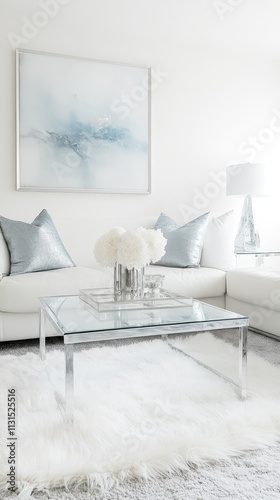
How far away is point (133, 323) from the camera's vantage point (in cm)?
171

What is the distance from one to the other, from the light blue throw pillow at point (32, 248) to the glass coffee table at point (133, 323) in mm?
797

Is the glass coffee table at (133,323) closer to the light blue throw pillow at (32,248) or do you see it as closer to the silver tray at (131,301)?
the silver tray at (131,301)

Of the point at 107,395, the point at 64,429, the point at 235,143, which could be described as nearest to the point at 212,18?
the point at 235,143

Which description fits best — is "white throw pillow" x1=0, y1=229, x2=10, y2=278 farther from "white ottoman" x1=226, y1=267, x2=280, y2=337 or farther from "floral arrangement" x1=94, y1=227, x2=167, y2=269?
"white ottoman" x1=226, y1=267, x2=280, y2=337

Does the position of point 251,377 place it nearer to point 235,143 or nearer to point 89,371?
point 89,371

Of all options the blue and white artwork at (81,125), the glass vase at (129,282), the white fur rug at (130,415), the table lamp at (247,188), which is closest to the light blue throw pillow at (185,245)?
the table lamp at (247,188)

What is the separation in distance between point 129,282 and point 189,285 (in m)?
0.86

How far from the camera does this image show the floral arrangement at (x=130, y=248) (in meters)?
2.00

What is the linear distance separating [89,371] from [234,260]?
162cm

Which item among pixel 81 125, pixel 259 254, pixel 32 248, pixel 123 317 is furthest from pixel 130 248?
pixel 81 125

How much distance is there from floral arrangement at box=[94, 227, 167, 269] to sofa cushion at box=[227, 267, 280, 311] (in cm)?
92

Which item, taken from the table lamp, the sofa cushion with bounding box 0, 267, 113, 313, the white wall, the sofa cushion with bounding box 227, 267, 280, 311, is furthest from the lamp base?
the sofa cushion with bounding box 0, 267, 113, 313

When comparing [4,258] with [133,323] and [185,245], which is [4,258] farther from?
[133,323]

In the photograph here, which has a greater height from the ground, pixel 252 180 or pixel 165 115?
pixel 165 115
